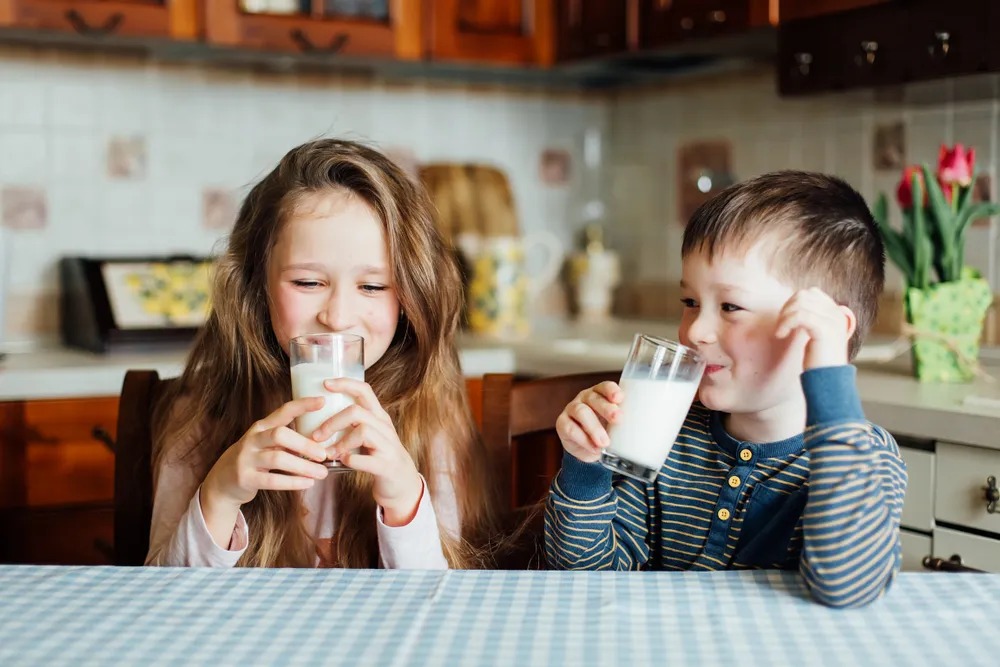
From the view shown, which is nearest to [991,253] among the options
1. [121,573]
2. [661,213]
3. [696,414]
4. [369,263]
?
[661,213]

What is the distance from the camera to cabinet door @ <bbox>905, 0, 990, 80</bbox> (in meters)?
1.89

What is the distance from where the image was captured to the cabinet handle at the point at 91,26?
235 cm

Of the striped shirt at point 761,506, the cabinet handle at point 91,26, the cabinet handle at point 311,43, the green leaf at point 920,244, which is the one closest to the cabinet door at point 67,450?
the cabinet handle at point 91,26

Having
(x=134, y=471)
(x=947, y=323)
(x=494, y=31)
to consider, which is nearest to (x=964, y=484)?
(x=947, y=323)

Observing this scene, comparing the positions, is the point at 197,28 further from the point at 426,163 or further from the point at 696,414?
the point at 696,414

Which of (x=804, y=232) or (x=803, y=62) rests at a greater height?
(x=803, y=62)

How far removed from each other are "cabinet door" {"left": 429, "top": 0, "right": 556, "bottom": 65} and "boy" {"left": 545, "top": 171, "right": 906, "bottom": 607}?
167 centimetres

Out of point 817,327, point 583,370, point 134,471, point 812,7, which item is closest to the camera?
point 817,327

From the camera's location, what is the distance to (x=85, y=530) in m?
2.25

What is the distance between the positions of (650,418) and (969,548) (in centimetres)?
85

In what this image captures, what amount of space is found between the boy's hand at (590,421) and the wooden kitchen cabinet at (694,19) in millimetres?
1433

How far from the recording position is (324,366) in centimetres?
110

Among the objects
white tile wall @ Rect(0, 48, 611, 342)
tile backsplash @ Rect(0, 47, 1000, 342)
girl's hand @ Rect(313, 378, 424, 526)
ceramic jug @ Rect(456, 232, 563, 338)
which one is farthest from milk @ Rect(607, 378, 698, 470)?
ceramic jug @ Rect(456, 232, 563, 338)

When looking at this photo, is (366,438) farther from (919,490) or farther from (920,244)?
(920,244)
